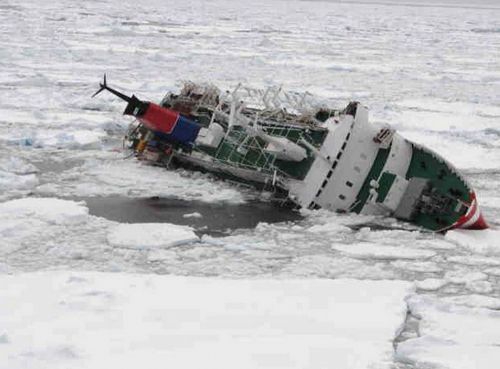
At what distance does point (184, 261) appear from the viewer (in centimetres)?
752

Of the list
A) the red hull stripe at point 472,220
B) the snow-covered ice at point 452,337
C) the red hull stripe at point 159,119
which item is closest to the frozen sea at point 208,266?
the snow-covered ice at point 452,337

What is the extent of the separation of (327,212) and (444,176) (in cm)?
182

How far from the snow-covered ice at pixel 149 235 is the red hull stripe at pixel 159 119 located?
2766 mm

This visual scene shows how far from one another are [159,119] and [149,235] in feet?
10.8

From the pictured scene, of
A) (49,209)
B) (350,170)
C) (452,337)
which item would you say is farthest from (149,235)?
(452,337)

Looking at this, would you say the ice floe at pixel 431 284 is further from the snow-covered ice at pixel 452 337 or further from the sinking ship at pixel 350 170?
the sinking ship at pixel 350 170

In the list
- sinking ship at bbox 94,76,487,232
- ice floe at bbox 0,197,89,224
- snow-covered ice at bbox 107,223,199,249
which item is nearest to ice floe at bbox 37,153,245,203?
sinking ship at bbox 94,76,487,232

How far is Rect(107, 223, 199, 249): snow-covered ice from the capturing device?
7973 millimetres

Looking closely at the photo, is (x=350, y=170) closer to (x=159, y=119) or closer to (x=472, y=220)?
(x=472, y=220)

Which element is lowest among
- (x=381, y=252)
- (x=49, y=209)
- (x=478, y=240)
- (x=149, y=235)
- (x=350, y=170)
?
(x=49, y=209)

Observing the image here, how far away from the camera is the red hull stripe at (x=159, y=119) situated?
1097cm

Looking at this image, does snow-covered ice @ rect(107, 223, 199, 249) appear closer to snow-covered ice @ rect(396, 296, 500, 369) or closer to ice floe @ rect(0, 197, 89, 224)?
ice floe @ rect(0, 197, 89, 224)

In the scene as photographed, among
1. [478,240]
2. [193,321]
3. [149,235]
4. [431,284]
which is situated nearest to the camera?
[193,321]

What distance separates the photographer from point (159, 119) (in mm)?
11086
